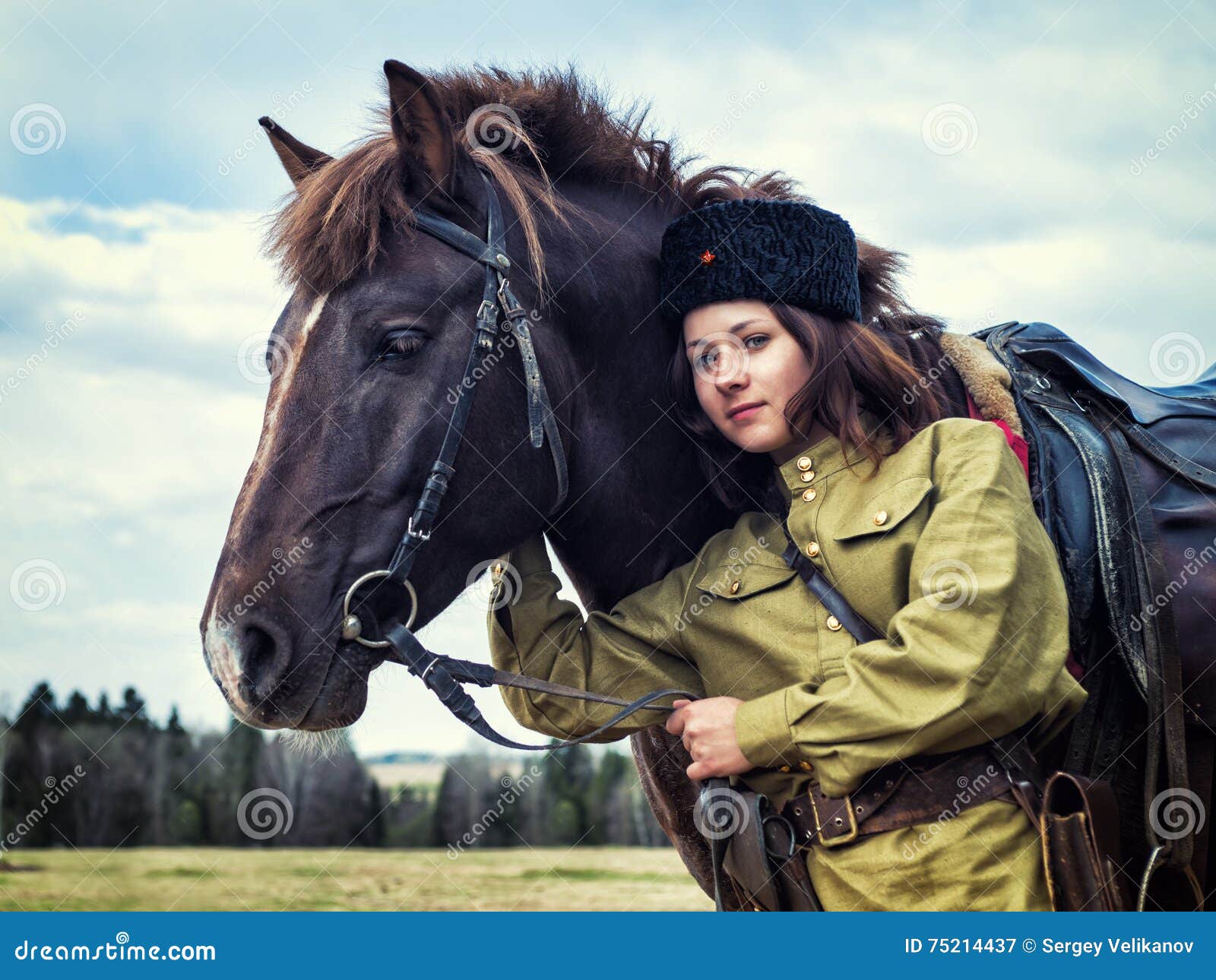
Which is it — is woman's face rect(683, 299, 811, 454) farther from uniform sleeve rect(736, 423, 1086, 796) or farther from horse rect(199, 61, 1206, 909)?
uniform sleeve rect(736, 423, 1086, 796)

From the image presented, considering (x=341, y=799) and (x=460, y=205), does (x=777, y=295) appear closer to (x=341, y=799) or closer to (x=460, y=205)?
(x=460, y=205)

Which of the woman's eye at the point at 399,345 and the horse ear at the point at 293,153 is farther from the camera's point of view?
the horse ear at the point at 293,153

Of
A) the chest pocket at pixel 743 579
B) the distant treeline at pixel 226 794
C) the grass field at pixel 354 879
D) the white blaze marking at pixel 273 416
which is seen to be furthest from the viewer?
the distant treeline at pixel 226 794

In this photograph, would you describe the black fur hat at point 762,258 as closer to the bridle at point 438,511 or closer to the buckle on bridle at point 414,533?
the bridle at point 438,511

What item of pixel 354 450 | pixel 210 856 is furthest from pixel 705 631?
pixel 210 856

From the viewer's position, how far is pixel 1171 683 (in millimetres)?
2234

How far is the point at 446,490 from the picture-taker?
2.14 metres

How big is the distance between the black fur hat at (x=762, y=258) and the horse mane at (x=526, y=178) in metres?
0.20

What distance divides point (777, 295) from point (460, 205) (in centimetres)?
75

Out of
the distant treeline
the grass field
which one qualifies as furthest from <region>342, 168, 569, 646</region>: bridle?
the distant treeline

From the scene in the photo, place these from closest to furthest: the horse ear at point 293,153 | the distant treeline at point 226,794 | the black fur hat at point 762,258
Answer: the black fur hat at point 762,258 < the horse ear at point 293,153 < the distant treeline at point 226,794

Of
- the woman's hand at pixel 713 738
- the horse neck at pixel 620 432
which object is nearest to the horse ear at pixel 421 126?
the horse neck at pixel 620 432

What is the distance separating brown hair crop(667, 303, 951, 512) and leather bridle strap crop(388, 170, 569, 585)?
0.38 m

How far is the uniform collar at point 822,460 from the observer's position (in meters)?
2.26
